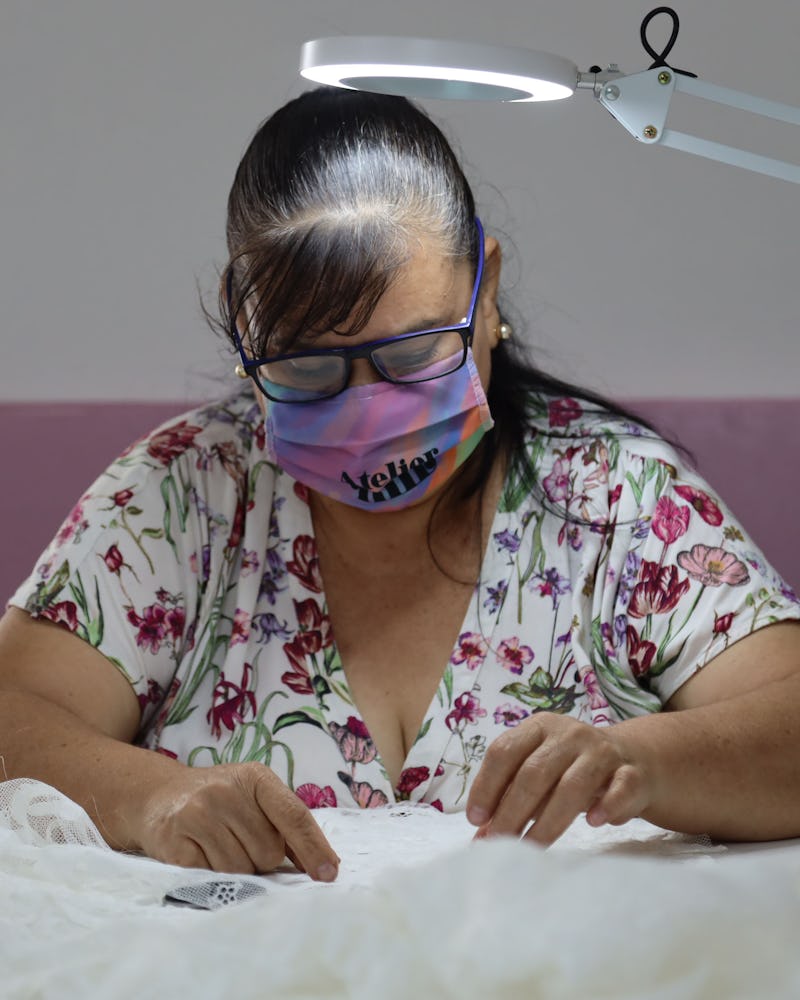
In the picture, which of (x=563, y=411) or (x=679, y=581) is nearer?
(x=679, y=581)

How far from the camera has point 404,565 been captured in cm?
149

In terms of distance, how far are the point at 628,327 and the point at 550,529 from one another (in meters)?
0.77

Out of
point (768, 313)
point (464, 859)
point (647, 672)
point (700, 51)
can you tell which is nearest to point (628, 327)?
point (768, 313)

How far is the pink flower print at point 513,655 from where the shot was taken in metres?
1.41

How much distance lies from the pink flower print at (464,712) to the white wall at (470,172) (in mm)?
864

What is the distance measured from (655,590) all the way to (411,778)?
0.30 meters

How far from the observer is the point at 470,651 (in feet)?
4.65

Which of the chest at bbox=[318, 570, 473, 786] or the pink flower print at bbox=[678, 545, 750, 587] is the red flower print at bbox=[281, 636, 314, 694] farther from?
the pink flower print at bbox=[678, 545, 750, 587]

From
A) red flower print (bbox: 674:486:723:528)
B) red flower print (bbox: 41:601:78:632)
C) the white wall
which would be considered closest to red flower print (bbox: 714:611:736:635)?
red flower print (bbox: 674:486:723:528)

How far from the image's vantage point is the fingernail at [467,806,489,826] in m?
1.04

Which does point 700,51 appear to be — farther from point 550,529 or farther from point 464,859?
point 464,859

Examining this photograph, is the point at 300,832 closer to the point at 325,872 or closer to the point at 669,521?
the point at 325,872

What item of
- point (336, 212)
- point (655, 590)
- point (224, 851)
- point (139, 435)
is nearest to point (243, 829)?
point (224, 851)

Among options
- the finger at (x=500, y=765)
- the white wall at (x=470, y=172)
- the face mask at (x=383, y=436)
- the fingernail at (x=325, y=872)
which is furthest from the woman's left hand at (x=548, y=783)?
the white wall at (x=470, y=172)
